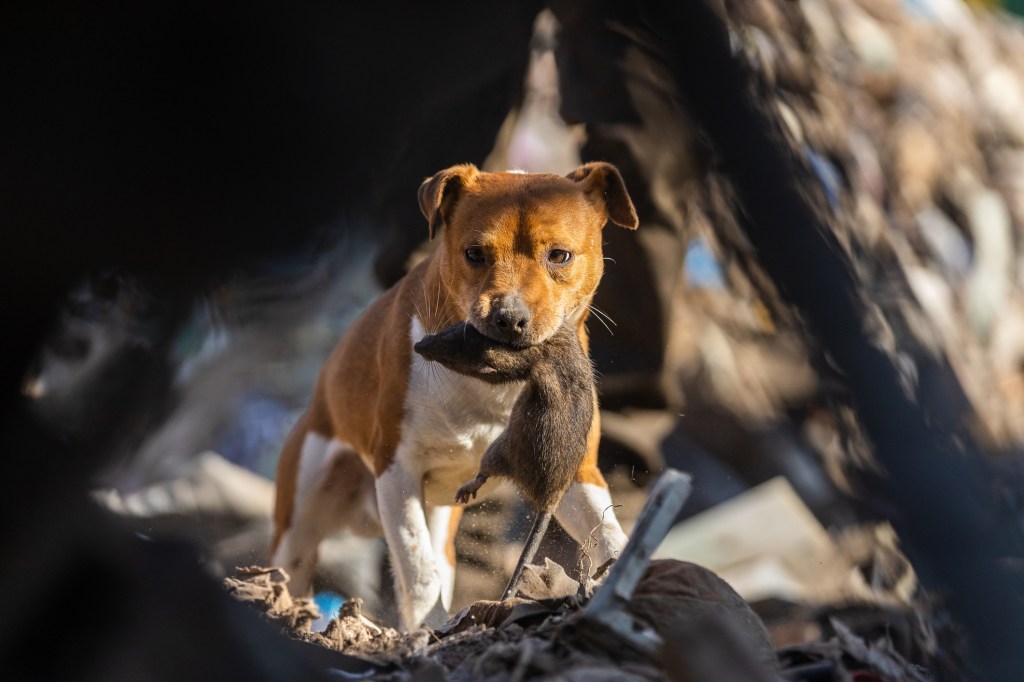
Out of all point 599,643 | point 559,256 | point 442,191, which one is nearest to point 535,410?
point 559,256

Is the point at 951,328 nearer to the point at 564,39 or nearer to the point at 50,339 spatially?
the point at 564,39

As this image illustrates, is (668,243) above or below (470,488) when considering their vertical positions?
above

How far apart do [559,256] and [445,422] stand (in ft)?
2.15

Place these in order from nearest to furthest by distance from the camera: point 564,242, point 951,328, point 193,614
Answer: point 193,614 → point 951,328 → point 564,242

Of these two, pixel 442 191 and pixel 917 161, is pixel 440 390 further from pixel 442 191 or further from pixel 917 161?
pixel 917 161

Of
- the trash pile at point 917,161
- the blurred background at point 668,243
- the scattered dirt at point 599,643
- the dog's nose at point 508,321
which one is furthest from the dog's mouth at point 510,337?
the trash pile at point 917,161

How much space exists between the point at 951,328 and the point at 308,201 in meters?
1.60

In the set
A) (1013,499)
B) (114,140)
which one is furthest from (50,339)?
(1013,499)

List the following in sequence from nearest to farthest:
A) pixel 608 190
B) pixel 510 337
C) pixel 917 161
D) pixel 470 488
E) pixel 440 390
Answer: pixel 917 161, pixel 470 488, pixel 510 337, pixel 608 190, pixel 440 390

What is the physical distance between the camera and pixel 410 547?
3240mm

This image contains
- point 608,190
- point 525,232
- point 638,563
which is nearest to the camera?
point 638,563

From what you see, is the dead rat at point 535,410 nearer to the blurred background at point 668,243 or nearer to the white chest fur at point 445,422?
the blurred background at point 668,243

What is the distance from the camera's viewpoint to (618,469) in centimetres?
288

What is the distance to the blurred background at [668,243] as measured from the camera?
6.73 feet
